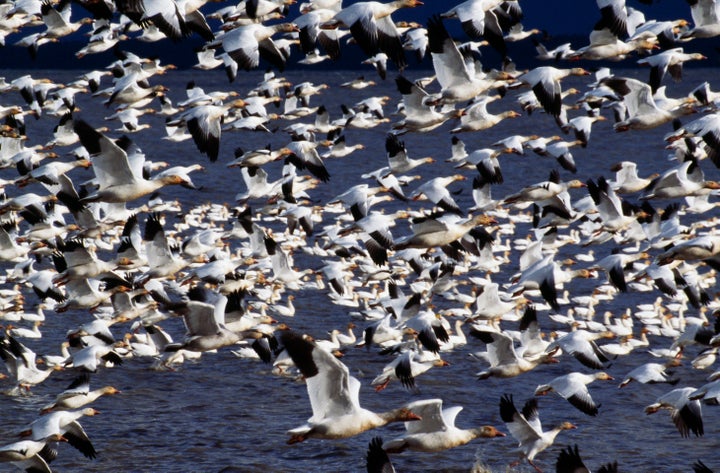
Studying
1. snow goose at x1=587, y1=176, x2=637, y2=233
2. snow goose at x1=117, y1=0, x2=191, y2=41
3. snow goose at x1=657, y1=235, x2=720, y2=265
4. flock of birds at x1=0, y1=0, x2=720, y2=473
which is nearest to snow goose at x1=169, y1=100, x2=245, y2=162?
flock of birds at x1=0, y1=0, x2=720, y2=473

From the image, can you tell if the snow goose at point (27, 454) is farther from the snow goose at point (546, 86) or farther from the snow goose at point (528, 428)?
the snow goose at point (546, 86)

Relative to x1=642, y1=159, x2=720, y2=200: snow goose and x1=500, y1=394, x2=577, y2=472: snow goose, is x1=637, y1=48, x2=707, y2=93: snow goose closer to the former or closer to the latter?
x1=642, y1=159, x2=720, y2=200: snow goose

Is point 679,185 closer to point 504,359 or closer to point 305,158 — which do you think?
point 504,359

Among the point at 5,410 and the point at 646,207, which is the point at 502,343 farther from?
the point at 5,410

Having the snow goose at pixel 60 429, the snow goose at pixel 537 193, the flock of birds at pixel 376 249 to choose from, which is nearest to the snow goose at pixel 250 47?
the flock of birds at pixel 376 249

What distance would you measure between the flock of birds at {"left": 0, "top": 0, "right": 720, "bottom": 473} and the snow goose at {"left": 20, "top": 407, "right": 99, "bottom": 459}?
0.08 feet

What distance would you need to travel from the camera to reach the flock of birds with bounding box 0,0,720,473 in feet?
44.3

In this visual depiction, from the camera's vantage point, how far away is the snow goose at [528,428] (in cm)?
1394

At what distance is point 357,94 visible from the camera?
2977 inches

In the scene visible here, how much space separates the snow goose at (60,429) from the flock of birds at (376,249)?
25mm

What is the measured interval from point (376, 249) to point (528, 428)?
13.4ft

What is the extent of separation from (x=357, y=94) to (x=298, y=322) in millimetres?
52654

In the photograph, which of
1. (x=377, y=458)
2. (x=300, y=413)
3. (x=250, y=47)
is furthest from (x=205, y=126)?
(x=377, y=458)

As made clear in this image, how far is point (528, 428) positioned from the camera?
14.3 m
